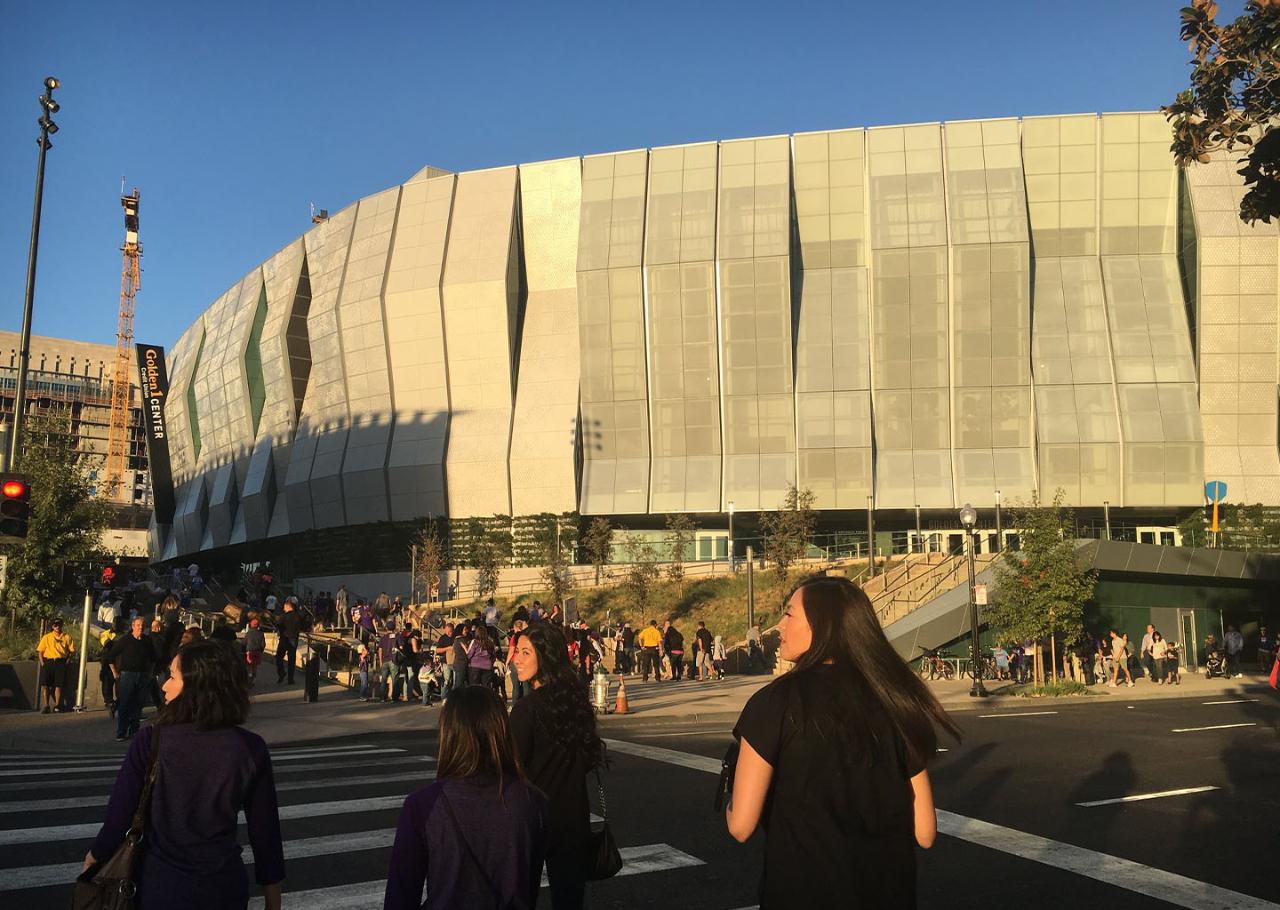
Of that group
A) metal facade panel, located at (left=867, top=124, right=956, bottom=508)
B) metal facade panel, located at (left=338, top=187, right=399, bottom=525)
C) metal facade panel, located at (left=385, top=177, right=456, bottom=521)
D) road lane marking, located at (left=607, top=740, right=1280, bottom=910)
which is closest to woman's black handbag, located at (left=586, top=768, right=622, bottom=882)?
road lane marking, located at (left=607, top=740, right=1280, bottom=910)

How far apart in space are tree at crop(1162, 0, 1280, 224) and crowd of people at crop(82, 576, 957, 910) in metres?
13.6

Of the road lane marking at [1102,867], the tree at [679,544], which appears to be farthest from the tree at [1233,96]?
the tree at [679,544]

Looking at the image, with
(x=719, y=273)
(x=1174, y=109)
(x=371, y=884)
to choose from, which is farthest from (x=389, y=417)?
(x=371, y=884)

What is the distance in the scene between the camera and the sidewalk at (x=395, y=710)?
16219 mm

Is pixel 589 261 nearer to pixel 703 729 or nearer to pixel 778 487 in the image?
pixel 778 487

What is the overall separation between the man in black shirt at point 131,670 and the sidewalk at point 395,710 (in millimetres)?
418

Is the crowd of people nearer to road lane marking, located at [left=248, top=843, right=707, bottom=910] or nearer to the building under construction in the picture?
road lane marking, located at [left=248, top=843, right=707, bottom=910]

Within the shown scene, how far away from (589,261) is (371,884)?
177 feet

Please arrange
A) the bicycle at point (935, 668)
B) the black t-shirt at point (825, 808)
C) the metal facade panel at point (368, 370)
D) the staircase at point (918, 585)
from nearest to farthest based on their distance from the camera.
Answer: the black t-shirt at point (825, 808) < the bicycle at point (935, 668) < the staircase at point (918, 585) < the metal facade panel at point (368, 370)

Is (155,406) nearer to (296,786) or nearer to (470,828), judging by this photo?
(296,786)

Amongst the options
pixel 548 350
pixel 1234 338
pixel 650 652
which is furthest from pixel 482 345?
pixel 1234 338

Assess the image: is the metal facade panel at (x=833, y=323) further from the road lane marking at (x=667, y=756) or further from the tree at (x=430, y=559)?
the road lane marking at (x=667, y=756)

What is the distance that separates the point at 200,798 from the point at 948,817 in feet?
23.8

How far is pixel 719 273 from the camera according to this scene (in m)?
57.3
